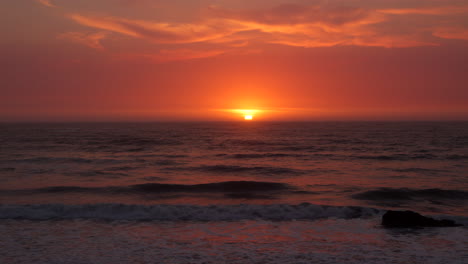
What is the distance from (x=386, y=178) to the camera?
21.4 meters

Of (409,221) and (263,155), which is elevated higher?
(409,221)

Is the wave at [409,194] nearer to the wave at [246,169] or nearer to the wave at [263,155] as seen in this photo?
the wave at [246,169]

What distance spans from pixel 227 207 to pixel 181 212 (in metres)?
1.76

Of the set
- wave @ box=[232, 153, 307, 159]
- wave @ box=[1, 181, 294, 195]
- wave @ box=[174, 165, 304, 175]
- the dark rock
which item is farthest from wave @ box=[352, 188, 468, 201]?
wave @ box=[232, 153, 307, 159]

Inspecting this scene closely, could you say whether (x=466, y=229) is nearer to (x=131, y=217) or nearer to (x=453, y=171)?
(x=131, y=217)

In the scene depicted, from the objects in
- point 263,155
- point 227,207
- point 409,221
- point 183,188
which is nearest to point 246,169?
point 183,188

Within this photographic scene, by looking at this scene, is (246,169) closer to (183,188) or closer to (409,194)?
(183,188)

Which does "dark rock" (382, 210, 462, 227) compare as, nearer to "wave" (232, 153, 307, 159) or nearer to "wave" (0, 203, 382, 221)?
"wave" (0, 203, 382, 221)

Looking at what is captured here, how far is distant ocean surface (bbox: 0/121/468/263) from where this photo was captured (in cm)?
851

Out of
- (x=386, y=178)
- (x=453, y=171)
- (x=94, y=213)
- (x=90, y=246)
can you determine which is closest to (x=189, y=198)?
(x=94, y=213)

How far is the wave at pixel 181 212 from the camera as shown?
40.5ft

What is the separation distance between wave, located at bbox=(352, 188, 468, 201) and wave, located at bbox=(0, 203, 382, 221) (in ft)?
A: 12.8

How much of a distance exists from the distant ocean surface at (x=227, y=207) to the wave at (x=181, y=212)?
0.04 metres

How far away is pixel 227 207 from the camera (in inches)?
535
